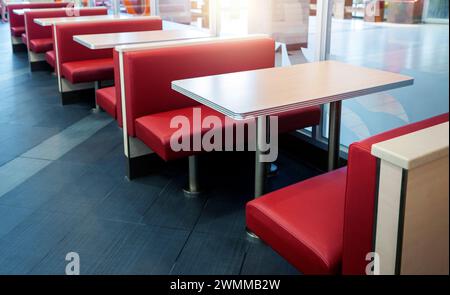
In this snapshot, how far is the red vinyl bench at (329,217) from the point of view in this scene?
121cm

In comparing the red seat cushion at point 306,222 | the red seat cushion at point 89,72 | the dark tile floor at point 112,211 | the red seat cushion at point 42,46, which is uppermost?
the red seat cushion at point 42,46

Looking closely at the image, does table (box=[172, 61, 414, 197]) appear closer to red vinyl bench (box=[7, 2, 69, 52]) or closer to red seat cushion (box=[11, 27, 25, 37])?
red vinyl bench (box=[7, 2, 69, 52])

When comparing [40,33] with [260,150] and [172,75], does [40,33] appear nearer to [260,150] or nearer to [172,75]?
[172,75]

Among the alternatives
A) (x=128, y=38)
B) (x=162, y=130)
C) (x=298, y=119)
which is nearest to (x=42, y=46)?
(x=128, y=38)

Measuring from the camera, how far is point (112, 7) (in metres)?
7.02

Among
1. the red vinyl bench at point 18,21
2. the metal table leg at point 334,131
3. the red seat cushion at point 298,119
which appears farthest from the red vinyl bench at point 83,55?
the red vinyl bench at point 18,21

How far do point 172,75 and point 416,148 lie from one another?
6.89 ft

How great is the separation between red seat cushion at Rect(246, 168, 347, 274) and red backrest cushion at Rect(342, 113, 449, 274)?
0.12 metres

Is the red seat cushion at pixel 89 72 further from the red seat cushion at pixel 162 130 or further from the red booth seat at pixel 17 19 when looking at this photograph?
the red booth seat at pixel 17 19

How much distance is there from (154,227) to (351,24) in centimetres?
178

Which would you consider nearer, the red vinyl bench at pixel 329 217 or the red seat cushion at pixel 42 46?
the red vinyl bench at pixel 329 217

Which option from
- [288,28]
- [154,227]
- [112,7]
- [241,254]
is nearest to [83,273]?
[154,227]

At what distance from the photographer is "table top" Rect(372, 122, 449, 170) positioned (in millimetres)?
1011

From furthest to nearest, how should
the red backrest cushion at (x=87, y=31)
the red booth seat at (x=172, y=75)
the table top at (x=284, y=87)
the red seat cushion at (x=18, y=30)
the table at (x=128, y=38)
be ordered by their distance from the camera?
1. the red seat cushion at (x=18, y=30)
2. the red backrest cushion at (x=87, y=31)
3. the table at (x=128, y=38)
4. the red booth seat at (x=172, y=75)
5. the table top at (x=284, y=87)
